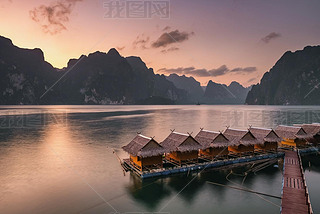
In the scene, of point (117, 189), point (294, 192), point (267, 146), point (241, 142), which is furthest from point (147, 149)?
point (267, 146)

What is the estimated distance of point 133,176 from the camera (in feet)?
97.9

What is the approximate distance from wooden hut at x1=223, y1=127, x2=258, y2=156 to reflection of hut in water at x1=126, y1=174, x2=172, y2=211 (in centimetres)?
1320

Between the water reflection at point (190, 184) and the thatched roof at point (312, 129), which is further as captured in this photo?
the thatched roof at point (312, 129)

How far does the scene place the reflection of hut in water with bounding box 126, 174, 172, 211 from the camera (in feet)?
75.0

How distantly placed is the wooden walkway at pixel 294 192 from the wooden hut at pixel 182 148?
11004 mm

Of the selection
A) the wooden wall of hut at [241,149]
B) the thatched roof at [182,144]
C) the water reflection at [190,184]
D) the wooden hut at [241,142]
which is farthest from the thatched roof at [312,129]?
the thatched roof at [182,144]

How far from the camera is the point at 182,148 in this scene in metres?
30.1

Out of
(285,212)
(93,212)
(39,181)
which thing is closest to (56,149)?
(39,181)

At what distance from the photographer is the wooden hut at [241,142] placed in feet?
114

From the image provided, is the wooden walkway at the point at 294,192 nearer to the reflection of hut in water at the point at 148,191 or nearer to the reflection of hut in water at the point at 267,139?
the reflection of hut in water at the point at 267,139

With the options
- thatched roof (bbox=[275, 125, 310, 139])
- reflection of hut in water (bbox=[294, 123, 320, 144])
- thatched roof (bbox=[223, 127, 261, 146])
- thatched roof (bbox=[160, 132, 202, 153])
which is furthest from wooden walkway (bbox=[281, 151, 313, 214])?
reflection of hut in water (bbox=[294, 123, 320, 144])

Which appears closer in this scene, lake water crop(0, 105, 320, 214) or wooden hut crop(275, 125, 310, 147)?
lake water crop(0, 105, 320, 214)

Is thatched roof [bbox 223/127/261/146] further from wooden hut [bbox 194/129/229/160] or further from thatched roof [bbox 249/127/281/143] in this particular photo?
thatched roof [bbox 249/127/281/143]

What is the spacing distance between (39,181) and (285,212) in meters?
27.1
